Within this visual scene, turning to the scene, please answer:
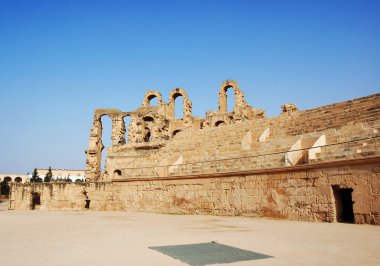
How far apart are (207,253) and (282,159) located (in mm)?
8109

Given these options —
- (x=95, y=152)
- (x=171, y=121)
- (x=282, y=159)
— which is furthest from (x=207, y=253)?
(x=171, y=121)

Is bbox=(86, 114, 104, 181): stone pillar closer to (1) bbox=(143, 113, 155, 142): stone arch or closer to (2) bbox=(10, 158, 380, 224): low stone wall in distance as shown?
(1) bbox=(143, 113, 155, 142): stone arch

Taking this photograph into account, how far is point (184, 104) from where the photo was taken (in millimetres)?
34125

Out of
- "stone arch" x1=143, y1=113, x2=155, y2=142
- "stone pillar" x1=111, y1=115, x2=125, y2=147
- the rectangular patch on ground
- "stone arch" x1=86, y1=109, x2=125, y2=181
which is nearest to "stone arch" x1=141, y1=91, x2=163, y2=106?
"stone arch" x1=143, y1=113, x2=155, y2=142

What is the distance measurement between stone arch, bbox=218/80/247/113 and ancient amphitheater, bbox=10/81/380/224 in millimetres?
6345

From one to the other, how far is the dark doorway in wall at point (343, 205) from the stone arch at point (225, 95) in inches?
857

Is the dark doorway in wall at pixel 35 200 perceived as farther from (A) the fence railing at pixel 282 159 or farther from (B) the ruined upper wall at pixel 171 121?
(A) the fence railing at pixel 282 159

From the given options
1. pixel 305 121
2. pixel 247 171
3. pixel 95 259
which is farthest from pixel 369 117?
pixel 95 259

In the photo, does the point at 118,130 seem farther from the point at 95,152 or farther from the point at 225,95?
the point at 225,95

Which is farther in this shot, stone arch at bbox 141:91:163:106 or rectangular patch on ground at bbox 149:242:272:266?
stone arch at bbox 141:91:163:106

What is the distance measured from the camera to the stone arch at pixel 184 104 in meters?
33.9

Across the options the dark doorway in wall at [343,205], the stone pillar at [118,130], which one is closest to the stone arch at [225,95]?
the stone pillar at [118,130]

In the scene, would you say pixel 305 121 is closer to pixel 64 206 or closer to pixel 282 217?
pixel 282 217

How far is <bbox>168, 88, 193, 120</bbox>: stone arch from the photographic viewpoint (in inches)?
1336
